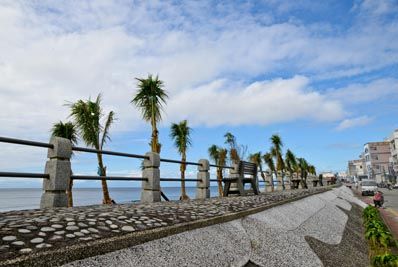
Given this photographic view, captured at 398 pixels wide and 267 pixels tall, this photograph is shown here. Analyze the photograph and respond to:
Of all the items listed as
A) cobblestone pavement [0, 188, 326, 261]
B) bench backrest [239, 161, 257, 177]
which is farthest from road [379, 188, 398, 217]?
cobblestone pavement [0, 188, 326, 261]

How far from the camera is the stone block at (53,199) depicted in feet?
20.7

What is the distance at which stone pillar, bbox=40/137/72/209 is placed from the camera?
6.33 metres

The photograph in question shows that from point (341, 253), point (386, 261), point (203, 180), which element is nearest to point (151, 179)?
point (203, 180)

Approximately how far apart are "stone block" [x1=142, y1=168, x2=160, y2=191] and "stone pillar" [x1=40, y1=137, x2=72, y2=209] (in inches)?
122

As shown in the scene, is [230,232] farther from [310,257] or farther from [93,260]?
[93,260]

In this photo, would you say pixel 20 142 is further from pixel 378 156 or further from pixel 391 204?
pixel 378 156

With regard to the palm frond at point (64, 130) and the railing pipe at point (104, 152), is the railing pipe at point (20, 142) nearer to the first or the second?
the railing pipe at point (104, 152)

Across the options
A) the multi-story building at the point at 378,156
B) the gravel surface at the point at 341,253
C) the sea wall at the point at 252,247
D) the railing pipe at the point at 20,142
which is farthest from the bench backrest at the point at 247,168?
the multi-story building at the point at 378,156

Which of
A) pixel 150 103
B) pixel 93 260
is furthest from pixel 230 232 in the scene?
pixel 150 103

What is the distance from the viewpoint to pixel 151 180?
9383 mm

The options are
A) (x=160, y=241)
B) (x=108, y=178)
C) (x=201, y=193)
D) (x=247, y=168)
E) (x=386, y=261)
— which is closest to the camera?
(x=160, y=241)

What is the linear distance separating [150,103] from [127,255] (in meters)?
13.7

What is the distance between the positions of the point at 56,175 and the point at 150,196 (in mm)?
3451

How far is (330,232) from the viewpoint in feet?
27.6
